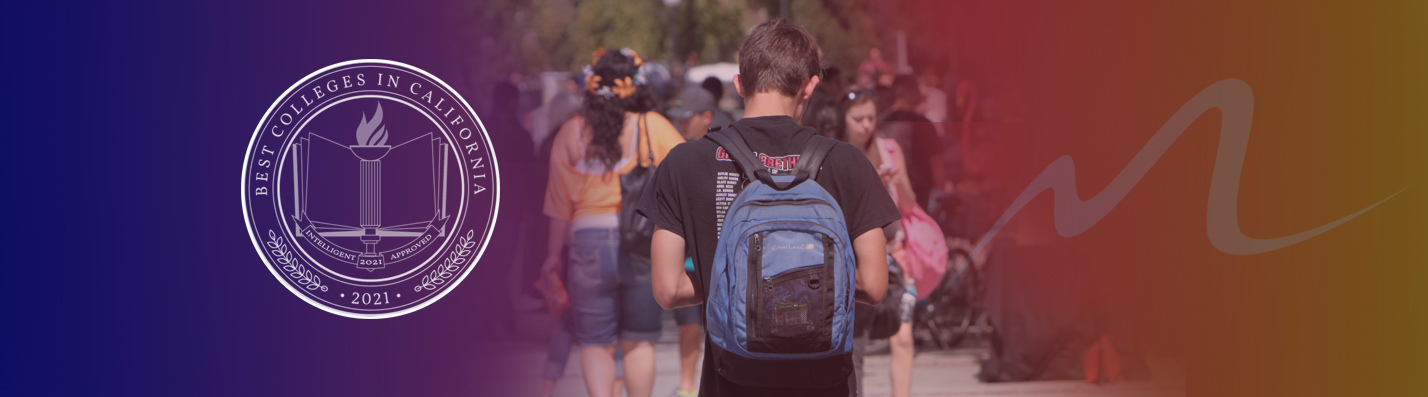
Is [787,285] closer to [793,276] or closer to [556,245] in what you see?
[793,276]

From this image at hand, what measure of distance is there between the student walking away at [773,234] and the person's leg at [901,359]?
96.8 inches

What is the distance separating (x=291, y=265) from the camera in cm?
481

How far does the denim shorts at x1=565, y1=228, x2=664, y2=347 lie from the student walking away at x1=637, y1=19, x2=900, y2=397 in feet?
7.34

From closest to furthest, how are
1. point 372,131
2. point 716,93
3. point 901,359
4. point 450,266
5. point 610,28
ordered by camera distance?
1. point 372,131
2. point 901,359
3. point 450,266
4. point 716,93
5. point 610,28

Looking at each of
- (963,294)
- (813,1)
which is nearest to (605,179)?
(963,294)

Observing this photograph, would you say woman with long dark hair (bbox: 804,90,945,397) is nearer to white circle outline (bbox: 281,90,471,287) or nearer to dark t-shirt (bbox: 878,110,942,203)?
dark t-shirt (bbox: 878,110,942,203)

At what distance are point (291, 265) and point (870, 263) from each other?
11.2 feet

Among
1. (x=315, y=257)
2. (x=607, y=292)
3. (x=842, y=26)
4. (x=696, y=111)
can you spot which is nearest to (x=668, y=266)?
(x=607, y=292)

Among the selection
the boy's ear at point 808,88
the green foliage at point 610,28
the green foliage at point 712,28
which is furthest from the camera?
the green foliage at point 712,28

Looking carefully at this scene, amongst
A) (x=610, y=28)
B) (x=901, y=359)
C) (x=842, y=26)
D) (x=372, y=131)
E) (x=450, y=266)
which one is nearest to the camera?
(x=372, y=131)

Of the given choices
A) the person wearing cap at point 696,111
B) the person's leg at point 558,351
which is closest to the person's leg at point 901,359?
the person's leg at point 558,351

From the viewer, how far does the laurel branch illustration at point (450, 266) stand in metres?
5.17

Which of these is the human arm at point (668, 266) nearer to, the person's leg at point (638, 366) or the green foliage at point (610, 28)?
the person's leg at point (638, 366)

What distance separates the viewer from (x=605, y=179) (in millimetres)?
4871
